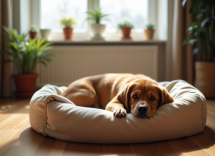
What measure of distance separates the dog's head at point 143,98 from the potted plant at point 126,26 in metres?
2.34

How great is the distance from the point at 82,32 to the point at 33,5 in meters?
1.02

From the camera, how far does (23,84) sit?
11.9 ft

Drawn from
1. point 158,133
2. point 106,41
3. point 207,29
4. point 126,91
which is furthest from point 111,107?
point 207,29

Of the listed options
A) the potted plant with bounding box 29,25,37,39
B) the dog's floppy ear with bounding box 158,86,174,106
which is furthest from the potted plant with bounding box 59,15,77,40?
the dog's floppy ear with bounding box 158,86,174,106

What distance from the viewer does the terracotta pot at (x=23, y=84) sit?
11.8ft

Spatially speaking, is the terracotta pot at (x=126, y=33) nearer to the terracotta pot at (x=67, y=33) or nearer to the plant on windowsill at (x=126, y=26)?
the plant on windowsill at (x=126, y=26)

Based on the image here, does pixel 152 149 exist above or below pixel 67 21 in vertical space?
below

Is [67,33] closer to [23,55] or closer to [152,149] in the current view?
[23,55]

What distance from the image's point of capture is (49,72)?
4.14 m

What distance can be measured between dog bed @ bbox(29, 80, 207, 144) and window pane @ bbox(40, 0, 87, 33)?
2.77m

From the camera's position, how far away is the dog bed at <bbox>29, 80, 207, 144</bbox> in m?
1.65

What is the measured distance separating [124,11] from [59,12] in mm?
1222

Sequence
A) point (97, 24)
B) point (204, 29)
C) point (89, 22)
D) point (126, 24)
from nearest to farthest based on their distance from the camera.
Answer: point (204, 29) → point (97, 24) → point (126, 24) → point (89, 22)

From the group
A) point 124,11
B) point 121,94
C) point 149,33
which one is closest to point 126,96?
point 121,94
